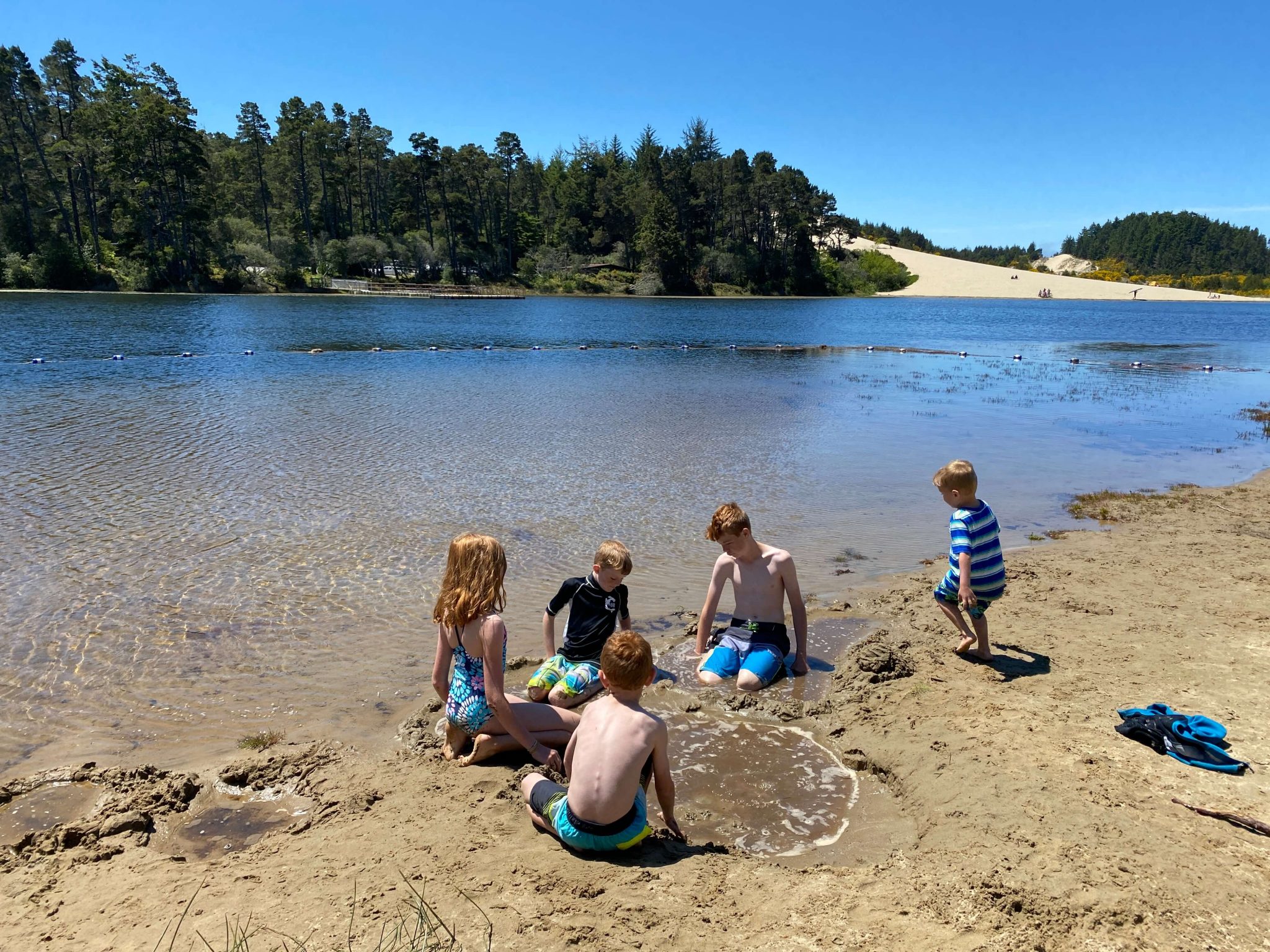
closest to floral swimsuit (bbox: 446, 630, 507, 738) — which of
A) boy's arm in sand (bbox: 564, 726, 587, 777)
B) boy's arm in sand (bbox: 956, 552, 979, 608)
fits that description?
boy's arm in sand (bbox: 564, 726, 587, 777)

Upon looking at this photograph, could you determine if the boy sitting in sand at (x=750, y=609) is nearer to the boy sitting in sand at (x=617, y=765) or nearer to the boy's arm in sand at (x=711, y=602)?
the boy's arm in sand at (x=711, y=602)

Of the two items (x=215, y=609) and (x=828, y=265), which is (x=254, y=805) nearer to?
(x=215, y=609)

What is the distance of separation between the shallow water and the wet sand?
4.22 ft

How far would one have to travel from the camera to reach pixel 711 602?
6.29m

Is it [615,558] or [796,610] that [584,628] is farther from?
[796,610]

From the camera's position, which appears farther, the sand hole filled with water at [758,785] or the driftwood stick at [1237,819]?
the sand hole filled with water at [758,785]

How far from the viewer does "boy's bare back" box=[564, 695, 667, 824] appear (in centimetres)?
379

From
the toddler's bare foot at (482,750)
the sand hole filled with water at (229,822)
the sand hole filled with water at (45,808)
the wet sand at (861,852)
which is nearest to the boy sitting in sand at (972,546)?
the wet sand at (861,852)

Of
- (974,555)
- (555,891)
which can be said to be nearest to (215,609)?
(555,891)

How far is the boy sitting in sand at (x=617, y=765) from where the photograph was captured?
380cm

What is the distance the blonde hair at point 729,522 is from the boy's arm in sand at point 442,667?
2.24 m

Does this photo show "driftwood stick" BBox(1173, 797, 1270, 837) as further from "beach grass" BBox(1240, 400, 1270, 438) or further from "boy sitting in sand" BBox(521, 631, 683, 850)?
"beach grass" BBox(1240, 400, 1270, 438)

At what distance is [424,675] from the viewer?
6422mm

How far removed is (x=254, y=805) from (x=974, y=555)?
5483 mm
